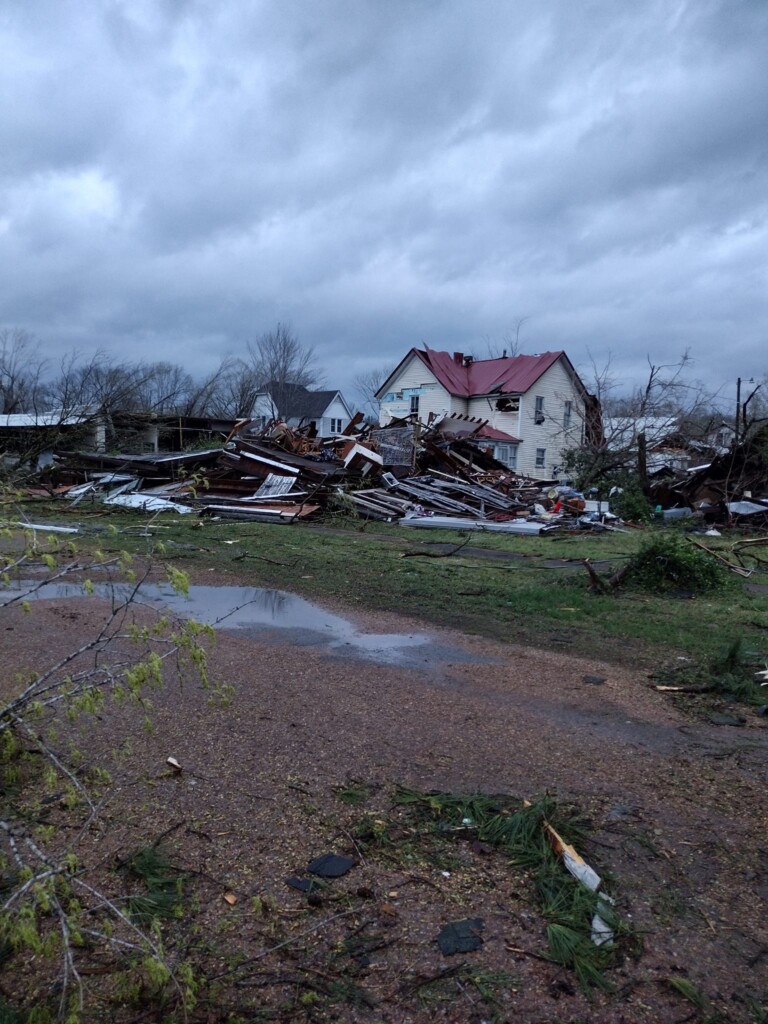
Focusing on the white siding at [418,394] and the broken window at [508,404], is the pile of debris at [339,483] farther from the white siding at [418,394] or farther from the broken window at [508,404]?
the white siding at [418,394]

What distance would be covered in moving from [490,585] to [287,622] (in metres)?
3.69

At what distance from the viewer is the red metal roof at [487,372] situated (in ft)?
135

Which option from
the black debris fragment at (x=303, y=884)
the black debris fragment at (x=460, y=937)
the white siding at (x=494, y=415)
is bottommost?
the black debris fragment at (x=460, y=937)

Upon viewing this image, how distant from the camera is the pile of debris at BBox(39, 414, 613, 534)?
2036 centimetres

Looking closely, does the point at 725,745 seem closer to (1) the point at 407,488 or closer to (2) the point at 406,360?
(1) the point at 407,488

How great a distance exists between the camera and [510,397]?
134ft

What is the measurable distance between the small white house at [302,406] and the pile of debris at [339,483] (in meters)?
27.0

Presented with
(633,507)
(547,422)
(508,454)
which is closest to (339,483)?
(633,507)

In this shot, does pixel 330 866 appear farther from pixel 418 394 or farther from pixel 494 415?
pixel 418 394

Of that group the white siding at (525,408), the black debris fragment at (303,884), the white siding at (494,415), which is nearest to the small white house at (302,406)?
the white siding at (525,408)

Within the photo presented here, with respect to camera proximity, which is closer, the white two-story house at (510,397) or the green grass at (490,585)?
the green grass at (490,585)

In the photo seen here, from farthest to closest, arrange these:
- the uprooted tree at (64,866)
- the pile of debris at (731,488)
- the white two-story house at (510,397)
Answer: the white two-story house at (510,397) → the pile of debris at (731,488) → the uprooted tree at (64,866)

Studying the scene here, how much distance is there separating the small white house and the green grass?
37534 millimetres

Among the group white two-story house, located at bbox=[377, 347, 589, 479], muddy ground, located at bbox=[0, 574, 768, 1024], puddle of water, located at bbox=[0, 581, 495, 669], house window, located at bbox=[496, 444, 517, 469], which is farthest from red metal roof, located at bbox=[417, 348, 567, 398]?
muddy ground, located at bbox=[0, 574, 768, 1024]
